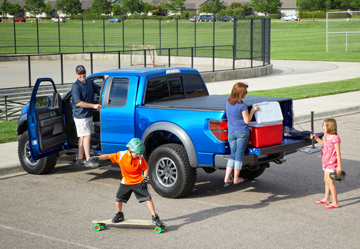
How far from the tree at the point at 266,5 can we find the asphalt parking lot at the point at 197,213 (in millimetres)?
114293

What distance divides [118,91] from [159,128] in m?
1.15

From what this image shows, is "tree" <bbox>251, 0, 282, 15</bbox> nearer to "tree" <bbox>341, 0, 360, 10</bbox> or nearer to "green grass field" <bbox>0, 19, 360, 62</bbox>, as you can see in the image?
"tree" <bbox>341, 0, 360, 10</bbox>

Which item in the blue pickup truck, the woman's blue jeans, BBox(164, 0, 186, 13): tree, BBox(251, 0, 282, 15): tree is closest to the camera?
the woman's blue jeans

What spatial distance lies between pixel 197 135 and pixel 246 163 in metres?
0.78

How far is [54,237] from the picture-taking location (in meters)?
5.84

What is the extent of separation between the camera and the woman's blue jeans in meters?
6.66

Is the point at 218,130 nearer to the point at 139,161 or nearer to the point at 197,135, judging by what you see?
the point at 197,135

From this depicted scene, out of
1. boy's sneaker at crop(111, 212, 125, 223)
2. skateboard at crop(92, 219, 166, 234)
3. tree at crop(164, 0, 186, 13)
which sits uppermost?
tree at crop(164, 0, 186, 13)

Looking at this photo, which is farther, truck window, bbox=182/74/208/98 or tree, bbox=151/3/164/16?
tree, bbox=151/3/164/16

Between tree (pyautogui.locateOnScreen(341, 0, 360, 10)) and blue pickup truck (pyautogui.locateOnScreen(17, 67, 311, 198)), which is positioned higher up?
tree (pyautogui.locateOnScreen(341, 0, 360, 10))

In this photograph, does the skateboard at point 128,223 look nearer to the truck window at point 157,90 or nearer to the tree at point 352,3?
the truck window at point 157,90

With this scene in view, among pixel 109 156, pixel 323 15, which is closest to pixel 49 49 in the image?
pixel 109 156

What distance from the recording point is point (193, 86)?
8828mm

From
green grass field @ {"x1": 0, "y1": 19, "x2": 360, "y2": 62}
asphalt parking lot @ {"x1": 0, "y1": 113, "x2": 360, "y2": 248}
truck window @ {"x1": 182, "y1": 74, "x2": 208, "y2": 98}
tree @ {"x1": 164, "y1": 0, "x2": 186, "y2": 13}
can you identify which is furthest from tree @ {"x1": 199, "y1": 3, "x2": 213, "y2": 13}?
asphalt parking lot @ {"x1": 0, "y1": 113, "x2": 360, "y2": 248}
